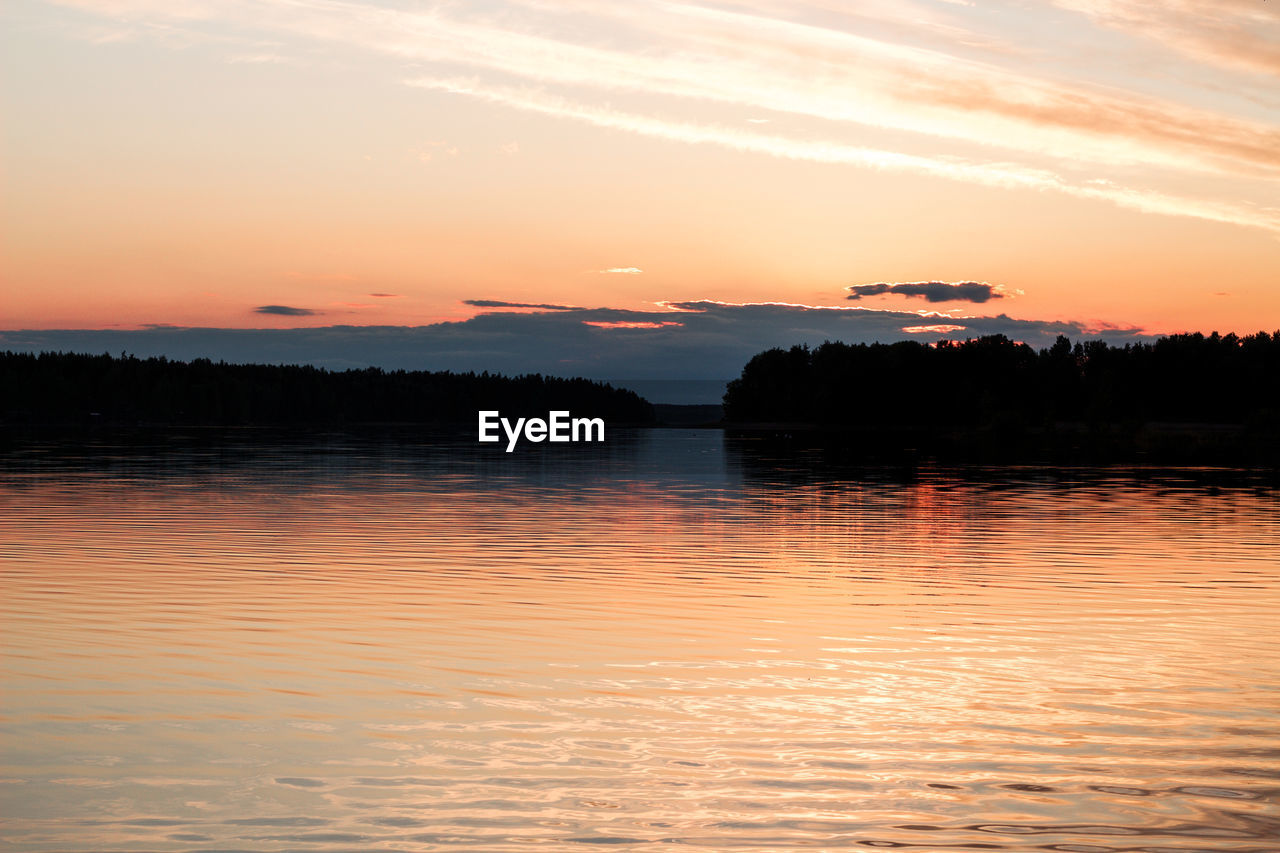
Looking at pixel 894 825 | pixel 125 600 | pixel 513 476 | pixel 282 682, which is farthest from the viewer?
pixel 513 476

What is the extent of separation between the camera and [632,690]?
50.4ft

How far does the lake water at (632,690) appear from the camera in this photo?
10508mm

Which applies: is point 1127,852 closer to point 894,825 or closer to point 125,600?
point 894,825

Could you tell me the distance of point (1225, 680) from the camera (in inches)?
640

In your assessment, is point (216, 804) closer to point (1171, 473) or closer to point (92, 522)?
point (92, 522)

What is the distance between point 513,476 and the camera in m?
69.6

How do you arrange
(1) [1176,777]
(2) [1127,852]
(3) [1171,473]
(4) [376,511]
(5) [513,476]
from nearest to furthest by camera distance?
(2) [1127,852] → (1) [1176,777] → (4) [376,511] → (5) [513,476] → (3) [1171,473]

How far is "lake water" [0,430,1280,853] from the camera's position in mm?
10508

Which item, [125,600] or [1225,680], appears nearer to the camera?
[1225,680]

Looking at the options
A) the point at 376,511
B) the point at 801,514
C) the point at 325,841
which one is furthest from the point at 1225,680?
the point at 376,511

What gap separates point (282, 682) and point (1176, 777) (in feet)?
35.6

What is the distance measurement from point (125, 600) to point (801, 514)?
27372mm

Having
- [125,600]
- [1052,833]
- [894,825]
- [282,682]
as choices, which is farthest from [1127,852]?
[125,600]

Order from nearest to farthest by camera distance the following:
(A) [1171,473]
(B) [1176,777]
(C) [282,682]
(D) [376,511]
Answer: (B) [1176,777]
(C) [282,682]
(D) [376,511]
(A) [1171,473]
